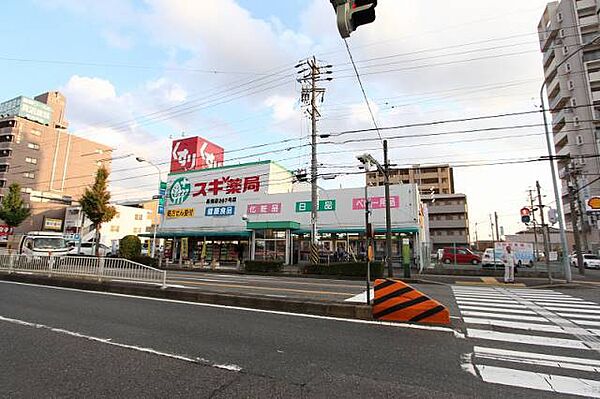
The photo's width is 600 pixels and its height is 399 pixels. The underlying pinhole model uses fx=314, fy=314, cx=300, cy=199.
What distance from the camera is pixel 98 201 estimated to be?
2544 centimetres

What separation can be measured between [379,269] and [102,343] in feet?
49.3

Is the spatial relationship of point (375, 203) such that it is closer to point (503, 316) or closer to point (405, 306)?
point (503, 316)

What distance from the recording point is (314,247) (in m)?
20.1

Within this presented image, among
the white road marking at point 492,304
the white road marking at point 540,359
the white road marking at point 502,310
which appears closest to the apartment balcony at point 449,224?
the white road marking at point 492,304

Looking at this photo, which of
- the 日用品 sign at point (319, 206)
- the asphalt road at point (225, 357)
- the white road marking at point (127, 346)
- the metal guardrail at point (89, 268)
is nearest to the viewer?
the asphalt road at point (225, 357)

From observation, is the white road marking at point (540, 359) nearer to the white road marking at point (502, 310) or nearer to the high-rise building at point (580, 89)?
the white road marking at point (502, 310)

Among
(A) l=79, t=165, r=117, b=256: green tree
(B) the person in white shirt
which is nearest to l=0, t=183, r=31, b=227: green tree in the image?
(A) l=79, t=165, r=117, b=256: green tree

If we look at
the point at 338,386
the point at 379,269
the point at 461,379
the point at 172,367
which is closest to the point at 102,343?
the point at 172,367

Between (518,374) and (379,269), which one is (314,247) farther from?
(518,374)

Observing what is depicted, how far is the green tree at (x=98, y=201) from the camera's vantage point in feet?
83.1

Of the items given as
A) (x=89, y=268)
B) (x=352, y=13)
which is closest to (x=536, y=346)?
(x=352, y=13)

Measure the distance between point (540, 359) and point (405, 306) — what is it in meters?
2.44

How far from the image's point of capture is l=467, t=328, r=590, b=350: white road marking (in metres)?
5.10

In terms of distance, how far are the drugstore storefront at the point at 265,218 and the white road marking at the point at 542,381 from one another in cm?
1943
